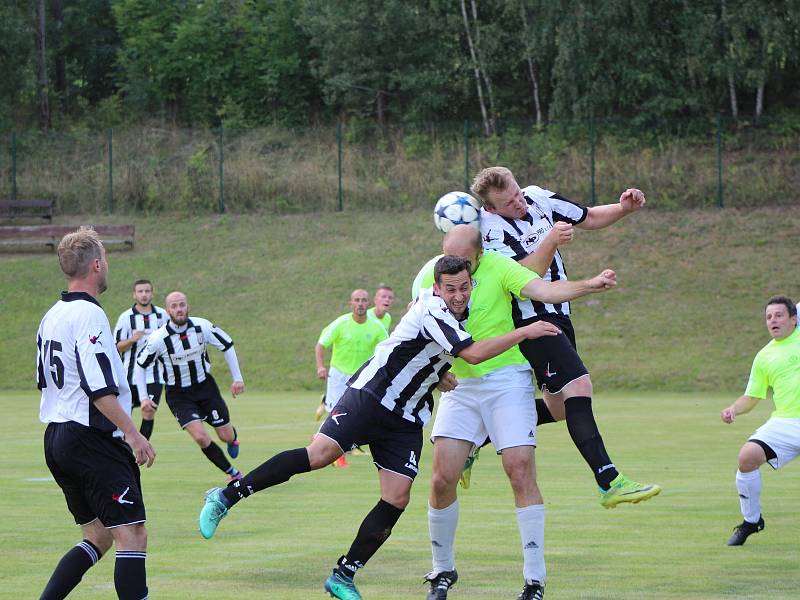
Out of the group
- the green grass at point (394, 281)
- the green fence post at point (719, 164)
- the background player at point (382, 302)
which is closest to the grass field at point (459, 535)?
the background player at point (382, 302)

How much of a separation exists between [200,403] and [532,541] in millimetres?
7140

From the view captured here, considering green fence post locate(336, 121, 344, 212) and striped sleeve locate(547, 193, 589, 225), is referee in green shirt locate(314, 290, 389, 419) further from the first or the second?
green fence post locate(336, 121, 344, 212)

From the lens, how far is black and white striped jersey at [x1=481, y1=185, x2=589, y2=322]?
298 inches

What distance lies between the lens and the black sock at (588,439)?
23.4 ft

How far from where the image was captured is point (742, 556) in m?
8.25

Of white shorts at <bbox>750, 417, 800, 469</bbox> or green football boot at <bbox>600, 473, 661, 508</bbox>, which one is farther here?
white shorts at <bbox>750, 417, 800, 469</bbox>

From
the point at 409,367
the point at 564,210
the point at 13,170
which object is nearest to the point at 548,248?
the point at 564,210

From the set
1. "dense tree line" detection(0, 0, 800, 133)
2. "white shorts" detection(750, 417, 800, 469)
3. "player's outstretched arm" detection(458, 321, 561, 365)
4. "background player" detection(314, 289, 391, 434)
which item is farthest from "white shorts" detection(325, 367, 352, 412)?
"dense tree line" detection(0, 0, 800, 133)

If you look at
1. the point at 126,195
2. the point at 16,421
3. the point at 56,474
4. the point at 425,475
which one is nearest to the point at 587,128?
the point at 126,195

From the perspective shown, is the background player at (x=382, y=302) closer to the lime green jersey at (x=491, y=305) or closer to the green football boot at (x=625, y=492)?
the lime green jersey at (x=491, y=305)

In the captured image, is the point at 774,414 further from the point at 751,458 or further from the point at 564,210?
the point at 564,210

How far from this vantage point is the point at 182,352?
1335 cm

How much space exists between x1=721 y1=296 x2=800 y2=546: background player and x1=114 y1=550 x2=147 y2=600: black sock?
176 inches

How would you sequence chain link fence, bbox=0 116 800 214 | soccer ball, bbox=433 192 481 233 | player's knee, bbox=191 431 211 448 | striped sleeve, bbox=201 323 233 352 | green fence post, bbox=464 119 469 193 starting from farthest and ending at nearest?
1. green fence post, bbox=464 119 469 193
2. chain link fence, bbox=0 116 800 214
3. striped sleeve, bbox=201 323 233 352
4. player's knee, bbox=191 431 211 448
5. soccer ball, bbox=433 192 481 233
